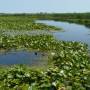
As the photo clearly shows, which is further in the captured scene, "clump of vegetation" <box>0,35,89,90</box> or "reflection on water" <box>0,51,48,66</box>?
"reflection on water" <box>0,51,48,66</box>

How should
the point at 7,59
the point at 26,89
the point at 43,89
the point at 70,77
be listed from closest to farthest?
1. the point at 26,89
2. the point at 43,89
3. the point at 70,77
4. the point at 7,59

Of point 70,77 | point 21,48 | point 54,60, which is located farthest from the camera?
point 21,48

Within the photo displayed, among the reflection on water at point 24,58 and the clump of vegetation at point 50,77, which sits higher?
the clump of vegetation at point 50,77

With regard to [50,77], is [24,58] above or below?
below

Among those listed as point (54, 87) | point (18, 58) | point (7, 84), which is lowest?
point (18, 58)

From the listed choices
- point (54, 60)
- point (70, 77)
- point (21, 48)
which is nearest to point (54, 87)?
point (70, 77)

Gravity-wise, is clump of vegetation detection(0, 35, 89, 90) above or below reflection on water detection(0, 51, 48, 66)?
above

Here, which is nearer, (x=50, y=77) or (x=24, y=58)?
(x=50, y=77)

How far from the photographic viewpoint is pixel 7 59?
12258 millimetres

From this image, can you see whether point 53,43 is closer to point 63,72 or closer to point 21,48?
point 21,48

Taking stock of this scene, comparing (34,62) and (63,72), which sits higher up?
(63,72)

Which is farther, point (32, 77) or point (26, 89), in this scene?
point (32, 77)

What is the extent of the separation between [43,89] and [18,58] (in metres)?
7.60

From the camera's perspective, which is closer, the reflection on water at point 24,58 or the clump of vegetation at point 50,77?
the clump of vegetation at point 50,77
